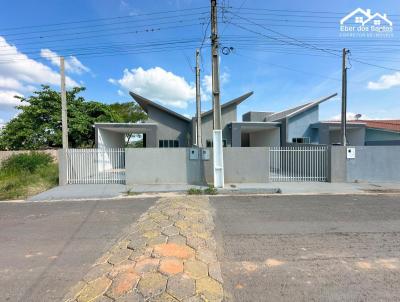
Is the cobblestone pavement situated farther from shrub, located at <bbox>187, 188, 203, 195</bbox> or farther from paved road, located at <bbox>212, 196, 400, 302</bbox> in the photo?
shrub, located at <bbox>187, 188, 203, 195</bbox>

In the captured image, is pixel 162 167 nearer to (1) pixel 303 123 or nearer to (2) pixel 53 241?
(2) pixel 53 241

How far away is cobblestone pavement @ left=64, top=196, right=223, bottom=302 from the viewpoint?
295 centimetres

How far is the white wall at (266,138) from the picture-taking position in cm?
1938

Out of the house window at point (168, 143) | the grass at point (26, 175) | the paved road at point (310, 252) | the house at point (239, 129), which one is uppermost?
the house at point (239, 129)

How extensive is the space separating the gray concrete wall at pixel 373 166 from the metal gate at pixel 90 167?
11129mm

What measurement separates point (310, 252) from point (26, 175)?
14.5m

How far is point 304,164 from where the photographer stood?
42.1 ft

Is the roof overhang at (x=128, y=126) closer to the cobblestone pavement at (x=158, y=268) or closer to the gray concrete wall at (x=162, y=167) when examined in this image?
the gray concrete wall at (x=162, y=167)

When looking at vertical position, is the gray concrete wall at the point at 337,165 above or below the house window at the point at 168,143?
below

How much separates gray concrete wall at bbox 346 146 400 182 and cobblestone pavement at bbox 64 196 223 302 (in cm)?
974

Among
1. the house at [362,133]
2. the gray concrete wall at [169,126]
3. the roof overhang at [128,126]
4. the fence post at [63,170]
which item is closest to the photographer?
the fence post at [63,170]

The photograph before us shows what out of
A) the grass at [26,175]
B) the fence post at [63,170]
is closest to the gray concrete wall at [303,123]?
the fence post at [63,170]

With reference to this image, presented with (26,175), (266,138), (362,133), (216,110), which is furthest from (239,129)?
(26,175)

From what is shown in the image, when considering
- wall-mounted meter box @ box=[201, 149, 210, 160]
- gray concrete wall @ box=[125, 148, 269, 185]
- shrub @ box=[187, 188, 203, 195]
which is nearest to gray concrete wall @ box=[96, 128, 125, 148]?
gray concrete wall @ box=[125, 148, 269, 185]
